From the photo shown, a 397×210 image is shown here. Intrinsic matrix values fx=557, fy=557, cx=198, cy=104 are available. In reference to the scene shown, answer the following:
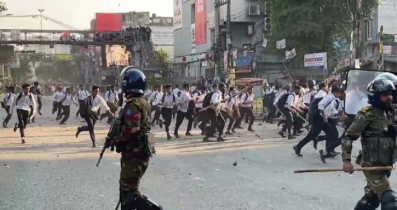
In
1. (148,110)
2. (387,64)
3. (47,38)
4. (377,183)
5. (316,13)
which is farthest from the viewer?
(47,38)

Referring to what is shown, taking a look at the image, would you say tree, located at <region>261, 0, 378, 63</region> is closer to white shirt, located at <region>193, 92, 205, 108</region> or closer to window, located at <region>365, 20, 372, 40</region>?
window, located at <region>365, 20, 372, 40</region>

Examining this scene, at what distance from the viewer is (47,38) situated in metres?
58.0

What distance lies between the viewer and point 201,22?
60.8m

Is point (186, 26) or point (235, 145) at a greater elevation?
point (186, 26)

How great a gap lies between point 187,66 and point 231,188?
55.4 m

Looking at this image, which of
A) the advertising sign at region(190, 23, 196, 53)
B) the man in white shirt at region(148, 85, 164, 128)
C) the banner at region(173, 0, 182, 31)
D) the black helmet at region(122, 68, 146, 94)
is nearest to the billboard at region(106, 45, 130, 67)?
the advertising sign at region(190, 23, 196, 53)

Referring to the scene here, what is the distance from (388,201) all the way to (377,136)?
1.93 feet

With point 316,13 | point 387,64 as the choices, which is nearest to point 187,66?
point 316,13

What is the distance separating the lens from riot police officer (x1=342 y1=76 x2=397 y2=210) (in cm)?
502

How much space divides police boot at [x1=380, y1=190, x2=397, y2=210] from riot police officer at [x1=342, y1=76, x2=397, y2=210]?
0.06m

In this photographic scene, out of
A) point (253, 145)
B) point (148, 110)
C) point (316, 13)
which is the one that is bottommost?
point (253, 145)

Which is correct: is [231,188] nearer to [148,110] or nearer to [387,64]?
[148,110]

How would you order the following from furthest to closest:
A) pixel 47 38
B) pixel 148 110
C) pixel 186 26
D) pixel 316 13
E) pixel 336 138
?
pixel 186 26 → pixel 47 38 → pixel 316 13 → pixel 336 138 → pixel 148 110

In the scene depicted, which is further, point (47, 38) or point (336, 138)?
point (47, 38)
